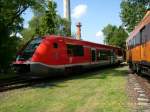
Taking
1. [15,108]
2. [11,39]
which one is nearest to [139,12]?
[11,39]

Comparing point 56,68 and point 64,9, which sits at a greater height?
point 64,9

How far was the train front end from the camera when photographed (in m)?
20.0

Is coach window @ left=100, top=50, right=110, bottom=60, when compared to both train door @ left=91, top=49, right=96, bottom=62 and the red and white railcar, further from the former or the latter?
the red and white railcar

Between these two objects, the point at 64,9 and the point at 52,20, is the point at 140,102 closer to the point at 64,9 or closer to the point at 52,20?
the point at 52,20

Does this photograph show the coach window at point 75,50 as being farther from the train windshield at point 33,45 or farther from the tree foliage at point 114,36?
the tree foliage at point 114,36

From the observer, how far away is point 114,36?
120625mm

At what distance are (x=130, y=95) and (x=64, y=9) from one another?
71724 mm

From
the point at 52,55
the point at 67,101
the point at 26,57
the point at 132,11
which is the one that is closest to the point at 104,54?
the point at 52,55

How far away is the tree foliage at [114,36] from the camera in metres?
115

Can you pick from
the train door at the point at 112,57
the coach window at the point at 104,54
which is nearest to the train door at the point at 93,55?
the coach window at the point at 104,54

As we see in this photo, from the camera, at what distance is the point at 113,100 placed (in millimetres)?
12289

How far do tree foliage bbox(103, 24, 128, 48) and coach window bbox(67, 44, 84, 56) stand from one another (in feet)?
258

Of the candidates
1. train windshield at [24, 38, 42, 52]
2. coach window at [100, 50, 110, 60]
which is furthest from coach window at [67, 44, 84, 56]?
coach window at [100, 50, 110, 60]

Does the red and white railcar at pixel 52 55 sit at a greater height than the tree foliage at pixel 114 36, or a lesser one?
lesser
